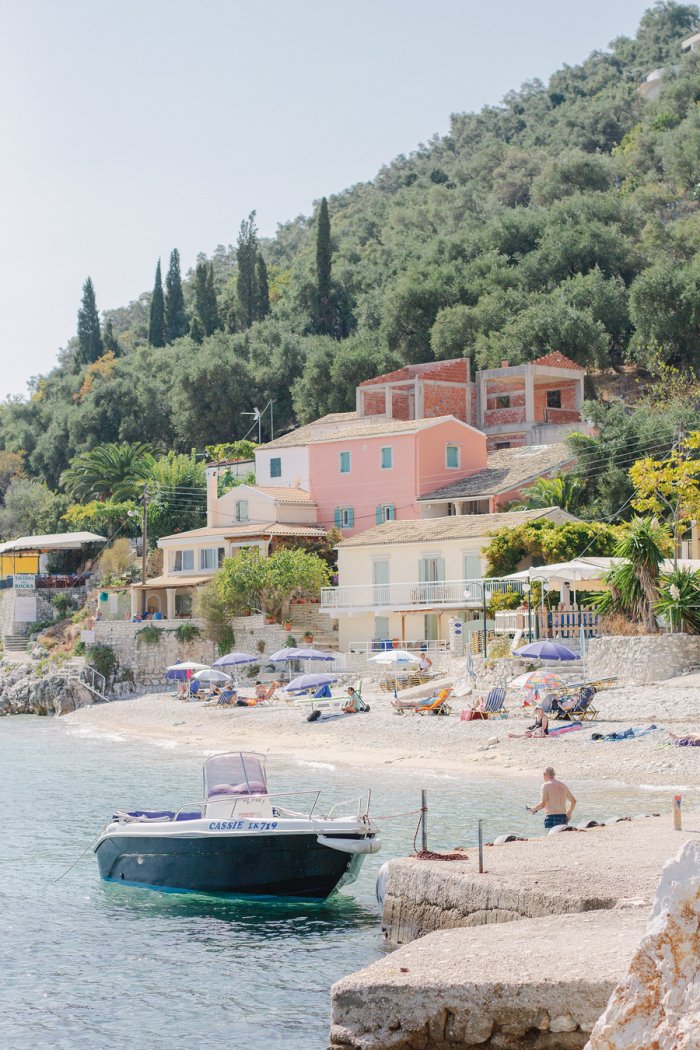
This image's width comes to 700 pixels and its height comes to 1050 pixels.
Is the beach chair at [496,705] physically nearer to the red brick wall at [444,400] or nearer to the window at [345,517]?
the window at [345,517]

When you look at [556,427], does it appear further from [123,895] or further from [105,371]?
[105,371]

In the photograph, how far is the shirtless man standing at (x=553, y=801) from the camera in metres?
15.9

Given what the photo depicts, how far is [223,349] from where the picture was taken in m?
82.8

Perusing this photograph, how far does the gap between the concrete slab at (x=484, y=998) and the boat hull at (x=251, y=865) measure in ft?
20.2

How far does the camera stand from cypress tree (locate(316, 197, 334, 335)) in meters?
84.8

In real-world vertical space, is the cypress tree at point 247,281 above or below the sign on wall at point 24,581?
above

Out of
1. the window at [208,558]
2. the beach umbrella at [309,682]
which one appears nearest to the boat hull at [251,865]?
the beach umbrella at [309,682]

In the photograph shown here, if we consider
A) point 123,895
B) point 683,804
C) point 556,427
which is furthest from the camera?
point 556,427

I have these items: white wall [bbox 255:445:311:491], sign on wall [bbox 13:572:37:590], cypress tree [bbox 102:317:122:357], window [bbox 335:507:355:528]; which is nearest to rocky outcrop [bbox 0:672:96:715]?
sign on wall [bbox 13:572:37:590]

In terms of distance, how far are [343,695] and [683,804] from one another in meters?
19.5

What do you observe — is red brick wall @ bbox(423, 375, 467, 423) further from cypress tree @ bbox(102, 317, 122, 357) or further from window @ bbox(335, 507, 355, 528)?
cypress tree @ bbox(102, 317, 122, 357)

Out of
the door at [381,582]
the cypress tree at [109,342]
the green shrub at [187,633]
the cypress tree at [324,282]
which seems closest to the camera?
the door at [381,582]

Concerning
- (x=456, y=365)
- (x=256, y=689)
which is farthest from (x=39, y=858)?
(x=456, y=365)

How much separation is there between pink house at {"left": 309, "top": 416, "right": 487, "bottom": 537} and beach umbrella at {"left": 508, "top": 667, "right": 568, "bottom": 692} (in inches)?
875
